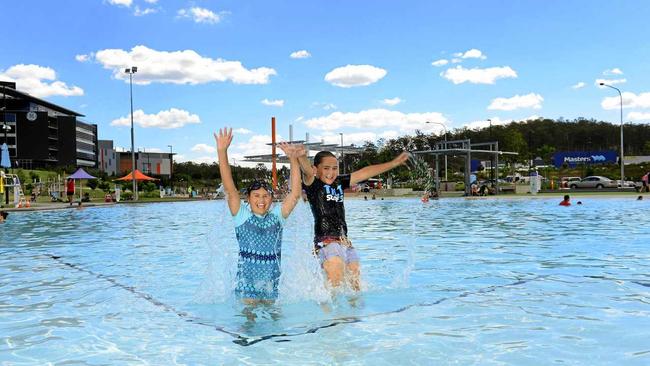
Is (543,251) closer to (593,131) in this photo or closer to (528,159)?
(528,159)

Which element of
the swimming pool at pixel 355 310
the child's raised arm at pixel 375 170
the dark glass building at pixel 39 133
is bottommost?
the swimming pool at pixel 355 310

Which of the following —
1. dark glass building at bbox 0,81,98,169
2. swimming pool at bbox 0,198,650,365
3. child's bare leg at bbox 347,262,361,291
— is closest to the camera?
swimming pool at bbox 0,198,650,365

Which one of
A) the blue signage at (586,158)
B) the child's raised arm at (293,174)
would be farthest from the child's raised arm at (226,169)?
the blue signage at (586,158)

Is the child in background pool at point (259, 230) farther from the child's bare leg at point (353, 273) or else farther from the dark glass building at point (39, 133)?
the dark glass building at point (39, 133)

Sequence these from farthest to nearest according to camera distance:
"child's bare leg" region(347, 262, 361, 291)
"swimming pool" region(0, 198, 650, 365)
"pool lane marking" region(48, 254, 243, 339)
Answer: "child's bare leg" region(347, 262, 361, 291)
"pool lane marking" region(48, 254, 243, 339)
"swimming pool" region(0, 198, 650, 365)

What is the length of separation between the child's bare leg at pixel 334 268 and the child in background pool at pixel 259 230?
0.54 m

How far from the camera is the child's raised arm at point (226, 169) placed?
16.7 feet

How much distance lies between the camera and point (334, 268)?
5.81m

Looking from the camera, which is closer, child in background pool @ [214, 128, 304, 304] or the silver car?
child in background pool @ [214, 128, 304, 304]

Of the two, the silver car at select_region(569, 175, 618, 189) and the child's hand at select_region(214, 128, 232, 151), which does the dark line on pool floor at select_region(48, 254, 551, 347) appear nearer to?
the child's hand at select_region(214, 128, 232, 151)

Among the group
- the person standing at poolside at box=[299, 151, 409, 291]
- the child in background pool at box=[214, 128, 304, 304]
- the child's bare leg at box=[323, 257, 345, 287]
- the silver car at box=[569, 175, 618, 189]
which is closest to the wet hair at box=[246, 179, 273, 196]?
the child in background pool at box=[214, 128, 304, 304]

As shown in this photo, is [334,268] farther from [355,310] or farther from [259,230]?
[259,230]

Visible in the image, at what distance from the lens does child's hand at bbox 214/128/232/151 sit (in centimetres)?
510

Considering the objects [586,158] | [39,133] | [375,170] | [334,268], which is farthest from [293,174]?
[39,133]
